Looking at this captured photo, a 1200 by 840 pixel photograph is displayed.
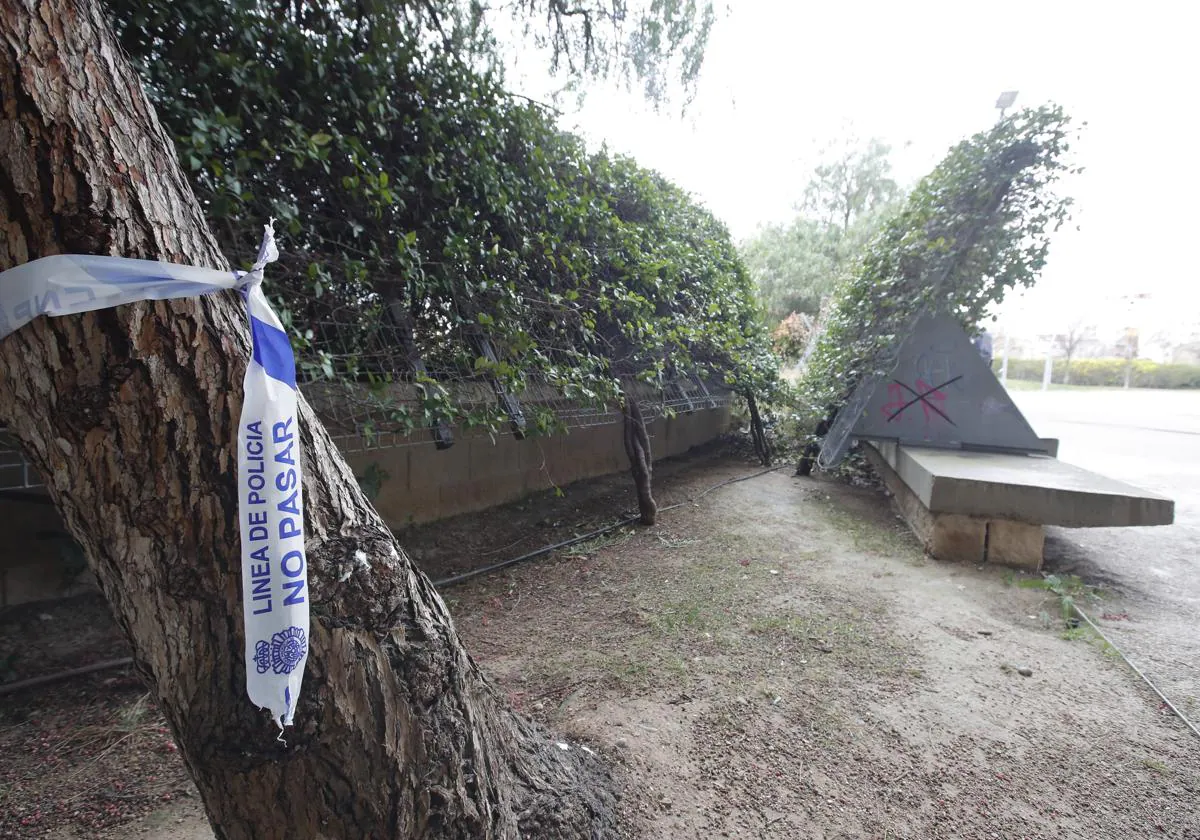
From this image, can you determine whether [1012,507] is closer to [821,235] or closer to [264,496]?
[264,496]

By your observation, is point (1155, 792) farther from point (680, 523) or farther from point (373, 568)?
point (680, 523)

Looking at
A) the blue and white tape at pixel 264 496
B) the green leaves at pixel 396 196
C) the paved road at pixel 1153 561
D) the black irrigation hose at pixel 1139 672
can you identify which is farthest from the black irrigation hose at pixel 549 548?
the black irrigation hose at pixel 1139 672

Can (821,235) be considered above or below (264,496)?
above

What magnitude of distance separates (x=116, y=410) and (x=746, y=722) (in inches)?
91.3

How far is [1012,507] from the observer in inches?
162

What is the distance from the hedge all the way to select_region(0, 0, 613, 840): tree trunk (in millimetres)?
30342

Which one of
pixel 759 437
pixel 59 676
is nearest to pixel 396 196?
pixel 59 676

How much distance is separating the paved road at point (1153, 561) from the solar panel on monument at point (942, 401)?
110 centimetres

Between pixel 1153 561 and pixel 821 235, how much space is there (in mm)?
13506

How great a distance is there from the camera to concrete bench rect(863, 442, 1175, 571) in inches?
151

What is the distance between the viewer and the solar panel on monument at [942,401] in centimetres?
566

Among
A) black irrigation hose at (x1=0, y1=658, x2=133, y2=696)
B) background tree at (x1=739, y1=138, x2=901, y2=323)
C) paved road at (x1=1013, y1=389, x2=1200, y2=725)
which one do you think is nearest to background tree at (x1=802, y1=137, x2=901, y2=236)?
background tree at (x1=739, y1=138, x2=901, y2=323)

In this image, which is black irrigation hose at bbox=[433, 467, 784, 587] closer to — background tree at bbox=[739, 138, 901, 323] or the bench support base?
the bench support base

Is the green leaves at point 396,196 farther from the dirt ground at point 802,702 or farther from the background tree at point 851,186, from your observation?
the background tree at point 851,186
